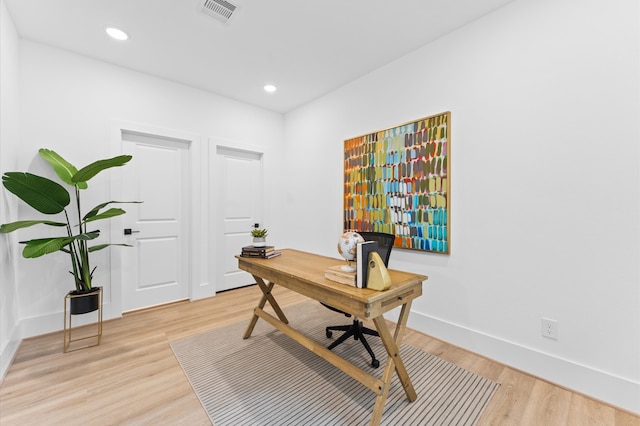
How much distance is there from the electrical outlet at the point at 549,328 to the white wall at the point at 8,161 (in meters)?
3.84

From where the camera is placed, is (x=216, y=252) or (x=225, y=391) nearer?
(x=225, y=391)

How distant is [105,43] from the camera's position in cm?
256

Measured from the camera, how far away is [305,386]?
1815mm

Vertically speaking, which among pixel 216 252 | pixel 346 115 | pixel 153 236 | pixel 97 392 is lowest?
pixel 97 392

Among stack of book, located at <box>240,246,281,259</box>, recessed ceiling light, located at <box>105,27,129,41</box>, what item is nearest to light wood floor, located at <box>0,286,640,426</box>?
stack of book, located at <box>240,246,281,259</box>

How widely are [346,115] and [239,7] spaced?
5.46ft

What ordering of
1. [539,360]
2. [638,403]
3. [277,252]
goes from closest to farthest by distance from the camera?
[638,403], [539,360], [277,252]

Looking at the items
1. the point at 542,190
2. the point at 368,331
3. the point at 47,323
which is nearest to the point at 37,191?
the point at 47,323

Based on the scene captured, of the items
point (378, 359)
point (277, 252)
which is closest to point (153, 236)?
point (277, 252)

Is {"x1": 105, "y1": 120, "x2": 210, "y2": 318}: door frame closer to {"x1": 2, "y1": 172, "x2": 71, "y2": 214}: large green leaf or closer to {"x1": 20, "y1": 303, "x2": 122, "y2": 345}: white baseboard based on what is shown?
{"x1": 20, "y1": 303, "x2": 122, "y2": 345}: white baseboard

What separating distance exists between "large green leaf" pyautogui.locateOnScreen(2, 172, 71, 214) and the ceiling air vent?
5.99 ft

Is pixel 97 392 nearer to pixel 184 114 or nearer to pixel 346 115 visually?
pixel 184 114

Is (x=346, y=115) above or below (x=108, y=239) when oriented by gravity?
above

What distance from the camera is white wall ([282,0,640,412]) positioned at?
5.36 ft
